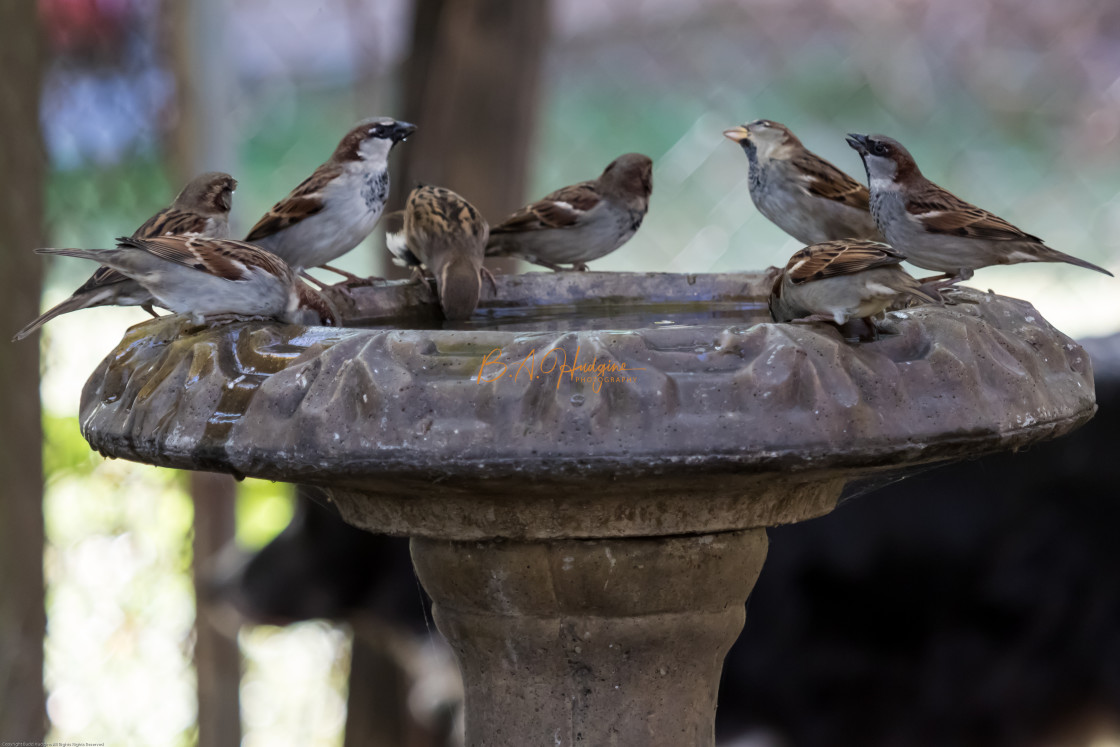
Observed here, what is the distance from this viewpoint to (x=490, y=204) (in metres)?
4.91

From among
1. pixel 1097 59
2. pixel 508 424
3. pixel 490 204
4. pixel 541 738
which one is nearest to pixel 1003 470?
pixel 490 204

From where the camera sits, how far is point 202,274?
226cm

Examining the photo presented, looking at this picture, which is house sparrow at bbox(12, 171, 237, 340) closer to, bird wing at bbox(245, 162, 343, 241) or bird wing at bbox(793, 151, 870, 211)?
bird wing at bbox(245, 162, 343, 241)

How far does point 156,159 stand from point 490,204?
1333mm

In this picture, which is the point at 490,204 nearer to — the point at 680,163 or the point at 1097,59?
the point at 680,163

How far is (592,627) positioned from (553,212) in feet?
6.18

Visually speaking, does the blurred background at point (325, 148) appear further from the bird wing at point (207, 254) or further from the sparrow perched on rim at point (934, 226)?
the sparrow perched on rim at point (934, 226)

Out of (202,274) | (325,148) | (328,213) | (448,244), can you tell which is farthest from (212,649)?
(325,148)

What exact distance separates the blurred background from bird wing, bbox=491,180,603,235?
1.06 m

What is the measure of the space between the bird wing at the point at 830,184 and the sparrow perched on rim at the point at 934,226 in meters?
0.46

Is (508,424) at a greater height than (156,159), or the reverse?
(156,159)

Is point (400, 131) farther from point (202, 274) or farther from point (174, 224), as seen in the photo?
point (202, 274)

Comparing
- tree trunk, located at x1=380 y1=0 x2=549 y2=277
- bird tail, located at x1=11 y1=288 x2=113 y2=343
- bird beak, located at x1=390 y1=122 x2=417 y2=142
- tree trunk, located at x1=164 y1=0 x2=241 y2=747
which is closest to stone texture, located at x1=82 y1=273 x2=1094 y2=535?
bird tail, located at x1=11 y1=288 x2=113 y2=343

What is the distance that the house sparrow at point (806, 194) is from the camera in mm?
3463
